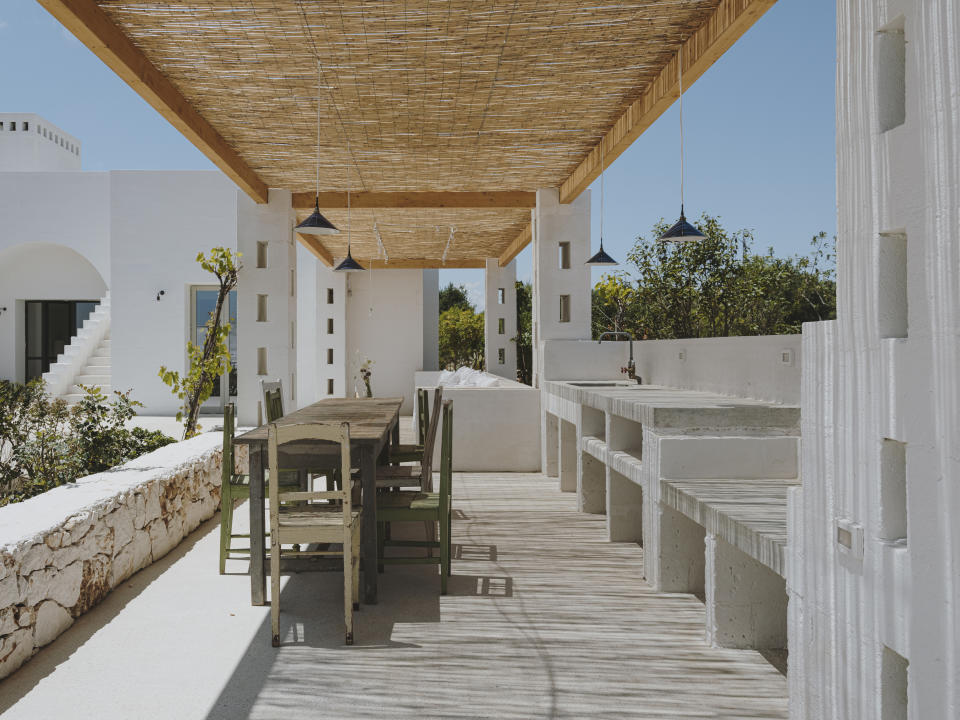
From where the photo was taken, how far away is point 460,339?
2316 cm

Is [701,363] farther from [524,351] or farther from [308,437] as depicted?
[524,351]

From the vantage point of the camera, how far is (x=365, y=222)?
34.7ft

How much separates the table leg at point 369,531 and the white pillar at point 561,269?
4576 mm

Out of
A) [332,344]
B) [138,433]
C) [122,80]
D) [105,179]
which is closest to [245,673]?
[122,80]

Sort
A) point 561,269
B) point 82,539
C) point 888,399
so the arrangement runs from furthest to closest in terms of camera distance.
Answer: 1. point 561,269
2. point 82,539
3. point 888,399

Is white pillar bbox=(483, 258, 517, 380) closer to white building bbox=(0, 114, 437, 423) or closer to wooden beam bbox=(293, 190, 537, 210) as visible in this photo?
white building bbox=(0, 114, 437, 423)

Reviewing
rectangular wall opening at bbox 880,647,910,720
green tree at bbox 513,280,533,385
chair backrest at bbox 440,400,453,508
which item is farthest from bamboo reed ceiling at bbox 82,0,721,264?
green tree at bbox 513,280,533,385

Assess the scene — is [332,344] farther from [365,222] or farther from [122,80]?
[122,80]

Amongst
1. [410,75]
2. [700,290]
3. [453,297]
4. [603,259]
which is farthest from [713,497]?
[453,297]

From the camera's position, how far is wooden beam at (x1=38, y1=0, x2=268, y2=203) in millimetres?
4176

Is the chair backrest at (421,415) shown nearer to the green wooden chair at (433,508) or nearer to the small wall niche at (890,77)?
the green wooden chair at (433,508)

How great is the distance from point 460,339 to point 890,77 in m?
21.4

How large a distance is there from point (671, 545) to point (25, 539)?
2.69m

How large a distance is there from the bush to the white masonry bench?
2.99 metres
